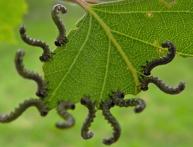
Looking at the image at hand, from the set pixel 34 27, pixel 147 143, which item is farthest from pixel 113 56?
pixel 34 27

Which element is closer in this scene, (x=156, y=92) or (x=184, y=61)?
(x=156, y=92)

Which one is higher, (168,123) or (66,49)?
(66,49)

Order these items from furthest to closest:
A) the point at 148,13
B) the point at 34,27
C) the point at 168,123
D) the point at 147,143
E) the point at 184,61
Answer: the point at 34,27 < the point at 184,61 < the point at 168,123 < the point at 147,143 < the point at 148,13

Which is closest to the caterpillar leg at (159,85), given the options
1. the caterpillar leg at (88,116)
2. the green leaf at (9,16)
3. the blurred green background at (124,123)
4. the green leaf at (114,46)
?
the green leaf at (114,46)

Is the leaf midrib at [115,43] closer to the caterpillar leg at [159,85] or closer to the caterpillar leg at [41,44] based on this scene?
the caterpillar leg at [159,85]

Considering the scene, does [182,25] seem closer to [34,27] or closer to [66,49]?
[66,49]

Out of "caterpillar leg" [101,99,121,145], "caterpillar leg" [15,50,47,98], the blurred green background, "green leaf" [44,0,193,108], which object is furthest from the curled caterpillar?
the blurred green background
